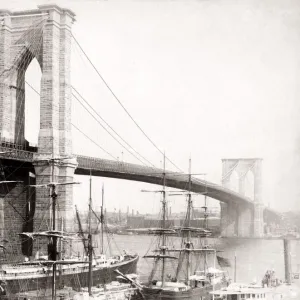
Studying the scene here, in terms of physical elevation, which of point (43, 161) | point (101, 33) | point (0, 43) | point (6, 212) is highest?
point (0, 43)

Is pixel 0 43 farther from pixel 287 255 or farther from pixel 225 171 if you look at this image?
pixel 225 171

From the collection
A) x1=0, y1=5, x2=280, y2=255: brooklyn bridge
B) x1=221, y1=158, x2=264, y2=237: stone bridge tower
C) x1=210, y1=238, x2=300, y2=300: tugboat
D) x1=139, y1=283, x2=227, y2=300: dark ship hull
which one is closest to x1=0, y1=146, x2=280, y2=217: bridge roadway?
x1=0, y1=5, x2=280, y2=255: brooklyn bridge

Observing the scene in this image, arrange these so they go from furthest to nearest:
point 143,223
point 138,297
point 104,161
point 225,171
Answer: point 143,223 < point 225,171 < point 104,161 < point 138,297

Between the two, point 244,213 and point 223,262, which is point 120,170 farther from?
point 244,213

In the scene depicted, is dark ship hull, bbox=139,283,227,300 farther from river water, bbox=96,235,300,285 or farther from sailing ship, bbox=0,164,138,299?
river water, bbox=96,235,300,285

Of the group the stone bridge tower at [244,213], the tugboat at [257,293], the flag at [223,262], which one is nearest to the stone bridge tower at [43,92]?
the tugboat at [257,293]

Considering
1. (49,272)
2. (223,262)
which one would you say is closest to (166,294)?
(49,272)

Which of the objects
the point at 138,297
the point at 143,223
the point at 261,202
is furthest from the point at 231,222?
the point at 138,297
